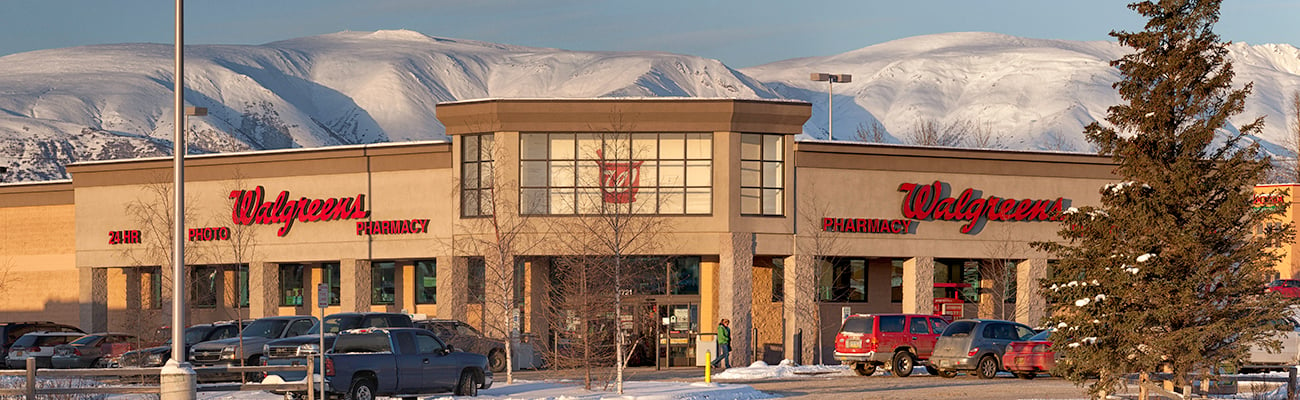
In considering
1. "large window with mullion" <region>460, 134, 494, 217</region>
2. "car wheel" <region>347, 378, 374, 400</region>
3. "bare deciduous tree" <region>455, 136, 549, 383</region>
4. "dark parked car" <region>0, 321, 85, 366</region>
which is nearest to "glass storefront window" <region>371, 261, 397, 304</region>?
"bare deciduous tree" <region>455, 136, 549, 383</region>

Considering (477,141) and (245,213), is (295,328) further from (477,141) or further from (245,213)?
(245,213)

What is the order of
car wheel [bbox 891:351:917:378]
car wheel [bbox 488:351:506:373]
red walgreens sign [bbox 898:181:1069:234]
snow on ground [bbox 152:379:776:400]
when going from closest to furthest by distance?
snow on ground [bbox 152:379:776:400], car wheel [bbox 891:351:917:378], car wheel [bbox 488:351:506:373], red walgreens sign [bbox 898:181:1069:234]

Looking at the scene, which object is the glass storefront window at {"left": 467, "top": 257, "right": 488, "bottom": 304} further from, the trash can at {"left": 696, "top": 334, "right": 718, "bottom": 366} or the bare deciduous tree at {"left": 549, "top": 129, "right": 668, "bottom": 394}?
the trash can at {"left": 696, "top": 334, "right": 718, "bottom": 366}

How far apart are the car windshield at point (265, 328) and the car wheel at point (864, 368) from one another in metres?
14.5

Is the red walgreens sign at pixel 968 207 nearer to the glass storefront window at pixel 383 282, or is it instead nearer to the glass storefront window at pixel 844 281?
the glass storefront window at pixel 844 281

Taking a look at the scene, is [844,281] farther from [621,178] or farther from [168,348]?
[168,348]

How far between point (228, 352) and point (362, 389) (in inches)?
297

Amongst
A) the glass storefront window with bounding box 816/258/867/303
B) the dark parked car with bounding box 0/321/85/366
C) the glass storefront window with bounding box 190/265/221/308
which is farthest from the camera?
the glass storefront window with bounding box 190/265/221/308

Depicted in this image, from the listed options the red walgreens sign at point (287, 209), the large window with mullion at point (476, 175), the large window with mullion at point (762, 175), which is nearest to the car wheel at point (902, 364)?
the large window with mullion at point (762, 175)

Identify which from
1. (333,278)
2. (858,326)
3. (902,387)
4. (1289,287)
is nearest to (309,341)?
(902,387)

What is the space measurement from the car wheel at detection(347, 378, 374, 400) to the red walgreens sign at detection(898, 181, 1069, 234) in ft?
83.0

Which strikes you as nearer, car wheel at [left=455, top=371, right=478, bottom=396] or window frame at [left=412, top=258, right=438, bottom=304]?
car wheel at [left=455, top=371, right=478, bottom=396]

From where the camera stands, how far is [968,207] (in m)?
53.9

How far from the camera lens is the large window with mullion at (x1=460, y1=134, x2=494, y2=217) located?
51.8 meters
